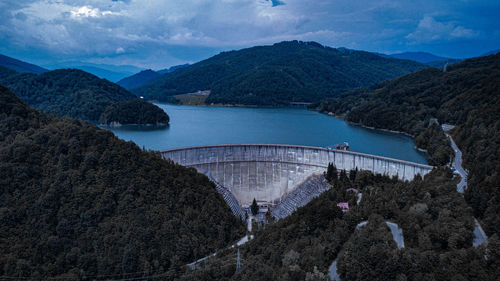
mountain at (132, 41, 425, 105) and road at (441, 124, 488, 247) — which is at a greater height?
mountain at (132, 41, 425, 105)

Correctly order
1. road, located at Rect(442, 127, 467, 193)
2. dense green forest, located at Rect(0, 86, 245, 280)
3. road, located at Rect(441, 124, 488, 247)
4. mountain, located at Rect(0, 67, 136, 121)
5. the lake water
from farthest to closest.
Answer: mountain, located at Rect(0, 67, 136, 121) < the lake water < road, located at Rect(442, 127, 467, 193) < dense green forest, located at Rect(0, 86, 245, 280) < road, located at Rect(441, 124, 488, 247)

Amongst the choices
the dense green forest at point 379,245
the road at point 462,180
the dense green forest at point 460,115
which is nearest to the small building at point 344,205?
the dense green forest at point 379,245

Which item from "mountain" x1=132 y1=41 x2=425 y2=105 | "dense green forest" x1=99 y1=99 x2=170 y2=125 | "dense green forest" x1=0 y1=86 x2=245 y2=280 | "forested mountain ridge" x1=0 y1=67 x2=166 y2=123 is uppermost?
"mountain" x1=132 y1=41 x2=425 y2=105

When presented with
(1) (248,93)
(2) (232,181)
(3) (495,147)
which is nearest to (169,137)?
(2) (232,181)

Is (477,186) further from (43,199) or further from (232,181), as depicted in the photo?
(43,199)

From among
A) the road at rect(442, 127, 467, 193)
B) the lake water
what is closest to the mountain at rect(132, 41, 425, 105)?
the lake water

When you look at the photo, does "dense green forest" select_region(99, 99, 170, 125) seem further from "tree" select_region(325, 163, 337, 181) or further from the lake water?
"tree" select_region(325, 163, 337, 181)
